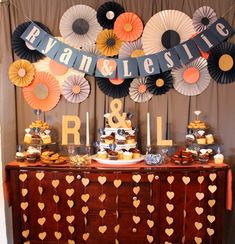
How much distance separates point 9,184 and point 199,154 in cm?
143

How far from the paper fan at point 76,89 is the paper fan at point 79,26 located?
287 mm

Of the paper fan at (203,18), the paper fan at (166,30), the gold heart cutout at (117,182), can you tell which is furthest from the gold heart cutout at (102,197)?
the paper fan at (203,18)

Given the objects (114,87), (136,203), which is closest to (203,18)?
(114,87)

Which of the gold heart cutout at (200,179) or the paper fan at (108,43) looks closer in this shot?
the gold heart cutout at (200,179)

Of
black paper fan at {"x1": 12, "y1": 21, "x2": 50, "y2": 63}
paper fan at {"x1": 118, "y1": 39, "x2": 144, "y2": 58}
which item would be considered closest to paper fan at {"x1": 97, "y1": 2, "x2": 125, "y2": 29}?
paper fan at {"x1": 118, "y1": 39, "x2": 144, "y2": 58}

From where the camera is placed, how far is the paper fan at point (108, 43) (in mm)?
2092

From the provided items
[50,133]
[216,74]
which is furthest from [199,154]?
[50,133]

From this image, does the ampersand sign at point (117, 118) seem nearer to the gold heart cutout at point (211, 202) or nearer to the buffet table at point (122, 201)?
the buffet table at point (122, 201)

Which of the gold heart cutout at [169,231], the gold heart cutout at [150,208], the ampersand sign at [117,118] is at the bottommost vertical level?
the gold heart cutout at [169,231]

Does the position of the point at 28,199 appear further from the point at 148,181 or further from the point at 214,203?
the point at 214,203

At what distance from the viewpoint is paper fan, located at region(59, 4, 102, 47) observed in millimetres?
2102

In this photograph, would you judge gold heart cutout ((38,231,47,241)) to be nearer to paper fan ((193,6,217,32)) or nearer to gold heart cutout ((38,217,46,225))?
gold heart cutout ((38,217,46,225))

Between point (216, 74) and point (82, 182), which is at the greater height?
point (216, 74)

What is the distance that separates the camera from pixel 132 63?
81.2 inches
